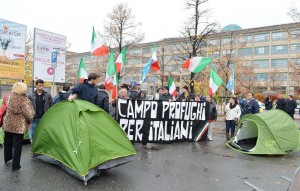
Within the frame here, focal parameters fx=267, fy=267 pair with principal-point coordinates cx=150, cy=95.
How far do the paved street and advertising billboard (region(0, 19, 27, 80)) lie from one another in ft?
17.5

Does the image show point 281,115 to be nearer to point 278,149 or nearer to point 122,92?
point 278,149

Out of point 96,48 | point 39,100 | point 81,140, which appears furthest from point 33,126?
point 81,140

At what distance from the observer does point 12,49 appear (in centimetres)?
1158

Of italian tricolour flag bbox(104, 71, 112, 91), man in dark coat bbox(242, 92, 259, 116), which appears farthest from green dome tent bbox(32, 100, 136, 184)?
man in dark coat bbox(242, 92, 259, 116)

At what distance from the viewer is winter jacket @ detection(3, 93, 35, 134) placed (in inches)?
209

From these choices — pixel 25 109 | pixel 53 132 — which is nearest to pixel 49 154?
pixel 53 132

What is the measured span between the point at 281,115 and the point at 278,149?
114cm

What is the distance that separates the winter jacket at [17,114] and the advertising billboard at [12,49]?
23.0 feet

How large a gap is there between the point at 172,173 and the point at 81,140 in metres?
2.08

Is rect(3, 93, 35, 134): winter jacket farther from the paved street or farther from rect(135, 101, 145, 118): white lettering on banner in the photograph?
rect(135, 101, 145, 118): white lettering on banner

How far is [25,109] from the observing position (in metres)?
5.38

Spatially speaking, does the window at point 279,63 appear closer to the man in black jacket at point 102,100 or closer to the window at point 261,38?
the window at point 261,38

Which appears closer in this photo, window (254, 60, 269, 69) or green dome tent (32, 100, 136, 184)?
green dome tent (32, 100, 136, 184)

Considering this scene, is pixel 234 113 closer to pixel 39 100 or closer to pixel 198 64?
pixel 198 64
